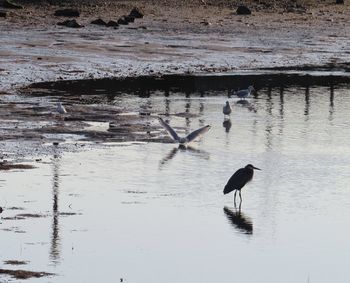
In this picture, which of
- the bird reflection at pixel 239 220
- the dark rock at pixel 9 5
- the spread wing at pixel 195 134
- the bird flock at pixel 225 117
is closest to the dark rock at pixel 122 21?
the dark rock at pixel 9 5

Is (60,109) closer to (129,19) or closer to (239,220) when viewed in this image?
(239,220)

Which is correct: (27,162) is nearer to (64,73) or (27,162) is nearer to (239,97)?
(239,97)

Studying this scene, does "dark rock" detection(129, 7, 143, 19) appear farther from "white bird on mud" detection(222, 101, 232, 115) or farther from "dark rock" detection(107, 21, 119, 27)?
"white bird on mud" detection(222, 101, 232, 115)

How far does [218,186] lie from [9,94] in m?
12.0

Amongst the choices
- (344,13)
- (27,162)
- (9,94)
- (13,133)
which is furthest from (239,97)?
(344,13)

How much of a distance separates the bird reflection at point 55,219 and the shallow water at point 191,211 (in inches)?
0.7

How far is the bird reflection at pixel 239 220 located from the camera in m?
17.2

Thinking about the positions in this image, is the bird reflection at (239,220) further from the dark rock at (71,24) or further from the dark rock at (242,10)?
the dark rock at (242,10)

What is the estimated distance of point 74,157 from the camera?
2247 cm

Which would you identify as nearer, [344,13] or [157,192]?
[157,192]

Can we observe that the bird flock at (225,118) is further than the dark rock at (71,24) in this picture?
No

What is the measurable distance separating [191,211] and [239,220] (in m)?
0.80

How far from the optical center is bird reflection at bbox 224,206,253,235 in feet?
56.6

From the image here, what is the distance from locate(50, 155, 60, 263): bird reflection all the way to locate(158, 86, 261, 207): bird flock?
2.75 metres
